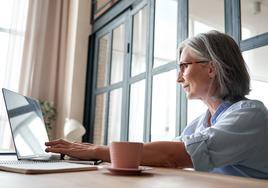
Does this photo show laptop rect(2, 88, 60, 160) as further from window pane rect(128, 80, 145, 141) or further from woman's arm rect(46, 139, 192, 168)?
window pane rect(128, 80, 145, 141)

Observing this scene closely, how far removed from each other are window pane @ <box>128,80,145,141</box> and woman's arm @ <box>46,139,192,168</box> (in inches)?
59.4

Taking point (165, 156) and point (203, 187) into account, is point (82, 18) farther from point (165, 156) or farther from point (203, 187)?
point (203, 187)

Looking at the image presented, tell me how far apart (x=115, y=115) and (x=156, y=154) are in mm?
1996

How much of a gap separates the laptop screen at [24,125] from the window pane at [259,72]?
35.7 inches

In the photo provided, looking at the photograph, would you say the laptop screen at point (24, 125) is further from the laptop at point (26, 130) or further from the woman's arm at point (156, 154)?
the woman's arm at point (156, 154)

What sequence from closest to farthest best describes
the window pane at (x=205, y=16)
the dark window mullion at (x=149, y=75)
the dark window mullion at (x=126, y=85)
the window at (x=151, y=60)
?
the window at (x=151, y=60), the window pane at (x=205, y=16), the dark window mullion at (x=149, y=75), the dark window mullion at (x=126, y=85)

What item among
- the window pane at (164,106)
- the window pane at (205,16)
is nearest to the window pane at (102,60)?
the window pane at (164,106)

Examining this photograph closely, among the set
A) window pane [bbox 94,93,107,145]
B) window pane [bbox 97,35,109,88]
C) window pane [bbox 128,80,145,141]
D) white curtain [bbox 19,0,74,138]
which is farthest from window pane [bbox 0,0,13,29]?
window pane [bbox 128,80,145,141]

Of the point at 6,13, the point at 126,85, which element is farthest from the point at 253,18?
the point at 6,13

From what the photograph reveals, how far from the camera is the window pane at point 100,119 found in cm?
313

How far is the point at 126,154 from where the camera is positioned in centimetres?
69

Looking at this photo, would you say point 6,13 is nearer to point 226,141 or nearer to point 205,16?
point 205,16

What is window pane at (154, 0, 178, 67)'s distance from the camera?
2.18 meters

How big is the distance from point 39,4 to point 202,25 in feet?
8.40
